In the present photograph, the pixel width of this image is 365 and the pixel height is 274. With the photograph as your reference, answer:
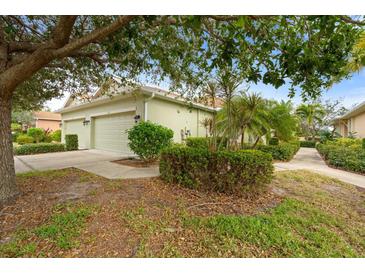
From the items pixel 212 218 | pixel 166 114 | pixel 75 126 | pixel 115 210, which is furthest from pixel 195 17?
pixel 75 126

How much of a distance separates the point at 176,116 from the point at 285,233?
8.62 m

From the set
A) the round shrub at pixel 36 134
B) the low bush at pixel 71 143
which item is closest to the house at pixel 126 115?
the low bush at pixel 71 143

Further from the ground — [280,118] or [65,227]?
[280,118]

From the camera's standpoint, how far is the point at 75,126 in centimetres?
1603

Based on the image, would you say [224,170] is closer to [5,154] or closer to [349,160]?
[5,154]

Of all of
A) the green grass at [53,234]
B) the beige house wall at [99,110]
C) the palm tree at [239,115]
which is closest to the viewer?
the green grass at [53,234]

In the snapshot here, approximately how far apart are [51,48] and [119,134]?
804cm

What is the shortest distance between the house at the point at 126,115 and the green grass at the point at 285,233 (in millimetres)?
5415

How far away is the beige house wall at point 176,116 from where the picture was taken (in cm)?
977

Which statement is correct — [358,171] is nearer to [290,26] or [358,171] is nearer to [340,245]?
[340,245]

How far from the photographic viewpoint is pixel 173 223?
10.8 ft

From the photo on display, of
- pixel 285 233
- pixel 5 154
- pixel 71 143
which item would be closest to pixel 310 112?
pixel 285 233

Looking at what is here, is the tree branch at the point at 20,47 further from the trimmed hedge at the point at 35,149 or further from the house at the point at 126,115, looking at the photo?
the trimmed hedge at the point at 35,149

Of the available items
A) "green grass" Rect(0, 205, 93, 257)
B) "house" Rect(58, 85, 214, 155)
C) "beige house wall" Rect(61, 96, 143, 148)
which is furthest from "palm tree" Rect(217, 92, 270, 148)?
"beige house wall" Rect(61, 96, 143, 148)
